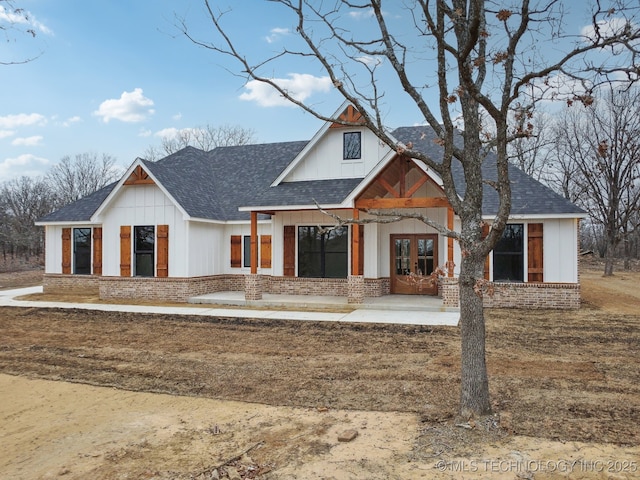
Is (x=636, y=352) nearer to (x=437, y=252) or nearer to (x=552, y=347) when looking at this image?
(x=552, y=347)

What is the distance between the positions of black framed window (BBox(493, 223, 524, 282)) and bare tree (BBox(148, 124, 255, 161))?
34.3 meters

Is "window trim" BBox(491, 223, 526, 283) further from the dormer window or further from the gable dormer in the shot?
the dormer window

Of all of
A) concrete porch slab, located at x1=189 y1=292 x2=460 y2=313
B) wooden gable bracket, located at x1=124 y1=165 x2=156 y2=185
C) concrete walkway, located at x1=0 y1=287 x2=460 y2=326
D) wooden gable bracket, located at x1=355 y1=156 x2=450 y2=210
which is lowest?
concrete walkway, located at x1=0 y1=287 x2=460 y2=326

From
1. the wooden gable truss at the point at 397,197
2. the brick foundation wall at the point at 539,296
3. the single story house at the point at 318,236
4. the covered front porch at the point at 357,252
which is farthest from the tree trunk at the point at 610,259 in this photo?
the wooden gable truss at the point at 397,197

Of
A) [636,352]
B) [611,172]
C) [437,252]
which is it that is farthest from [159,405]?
[611,172]

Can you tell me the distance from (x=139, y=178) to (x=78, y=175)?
37581mm

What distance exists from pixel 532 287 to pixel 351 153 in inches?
291

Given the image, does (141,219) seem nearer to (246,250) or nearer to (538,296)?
(246,250)

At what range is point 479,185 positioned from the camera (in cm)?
530

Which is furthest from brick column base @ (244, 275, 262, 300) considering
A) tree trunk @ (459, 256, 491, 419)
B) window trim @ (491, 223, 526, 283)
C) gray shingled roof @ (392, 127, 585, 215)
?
tree trunk @ (459, 256, 491, 419)

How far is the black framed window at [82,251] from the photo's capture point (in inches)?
745

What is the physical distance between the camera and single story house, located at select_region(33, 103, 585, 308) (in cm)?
1423

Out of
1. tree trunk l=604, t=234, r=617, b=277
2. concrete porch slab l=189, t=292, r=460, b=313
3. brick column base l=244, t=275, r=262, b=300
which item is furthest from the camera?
tree trunk l=604, t=234, r=617, b=277

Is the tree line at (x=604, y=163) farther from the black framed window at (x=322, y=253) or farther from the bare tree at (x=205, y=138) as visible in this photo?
the bare tree at (x=205, y=138)
